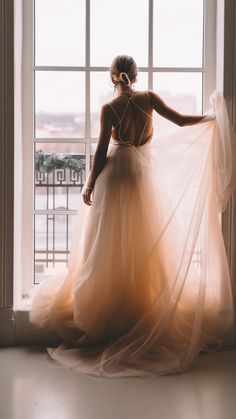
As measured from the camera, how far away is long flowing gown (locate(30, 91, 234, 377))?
267 centimetres

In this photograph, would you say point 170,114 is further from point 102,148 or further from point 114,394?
point 114,394

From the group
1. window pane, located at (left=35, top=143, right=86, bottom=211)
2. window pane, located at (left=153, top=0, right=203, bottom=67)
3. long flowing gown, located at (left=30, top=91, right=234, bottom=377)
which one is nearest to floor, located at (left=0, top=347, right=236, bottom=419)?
long flowing gown, located at (left=30, top=91, right=234, bottom=377)

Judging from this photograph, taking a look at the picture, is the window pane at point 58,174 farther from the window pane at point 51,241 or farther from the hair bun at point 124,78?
the hair bun at point 124,78

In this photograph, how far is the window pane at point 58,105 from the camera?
10.4 ft

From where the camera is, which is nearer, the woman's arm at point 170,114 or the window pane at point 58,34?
the woman's arm at point 170,114

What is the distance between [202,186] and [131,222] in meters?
0.41

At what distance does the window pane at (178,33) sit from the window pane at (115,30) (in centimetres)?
8

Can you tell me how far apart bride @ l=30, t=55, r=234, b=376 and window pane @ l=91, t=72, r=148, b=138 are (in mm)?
327

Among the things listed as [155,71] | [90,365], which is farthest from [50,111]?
[90,365]

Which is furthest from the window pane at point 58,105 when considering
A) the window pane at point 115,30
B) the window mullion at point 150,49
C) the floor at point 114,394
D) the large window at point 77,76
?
the floor at point 114,394

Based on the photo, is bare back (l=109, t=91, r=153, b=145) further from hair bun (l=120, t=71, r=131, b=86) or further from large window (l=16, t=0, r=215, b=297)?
large window (l=16, t=0, r=215, b=297)

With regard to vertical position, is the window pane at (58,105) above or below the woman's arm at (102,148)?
above

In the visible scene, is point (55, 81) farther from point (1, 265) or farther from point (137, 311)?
point (137, 311)

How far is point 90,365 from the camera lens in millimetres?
2543
